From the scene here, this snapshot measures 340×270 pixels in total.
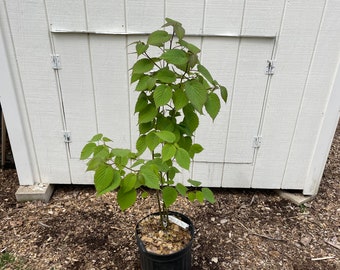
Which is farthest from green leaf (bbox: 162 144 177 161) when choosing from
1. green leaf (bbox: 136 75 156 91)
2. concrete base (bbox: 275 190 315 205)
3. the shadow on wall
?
the shadow on wall

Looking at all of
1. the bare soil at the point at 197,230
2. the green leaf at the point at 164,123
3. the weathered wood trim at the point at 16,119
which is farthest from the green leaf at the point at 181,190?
the weathered wood trim at the point at 16,119

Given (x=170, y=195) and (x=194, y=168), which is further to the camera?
(x=194, y=168)

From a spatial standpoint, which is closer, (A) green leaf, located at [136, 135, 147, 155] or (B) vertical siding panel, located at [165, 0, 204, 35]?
(A) green leaf, located at [136, 135, 147, 155]

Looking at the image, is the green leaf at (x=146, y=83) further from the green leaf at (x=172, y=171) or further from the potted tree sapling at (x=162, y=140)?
the green leaf at (x=172, y=171)

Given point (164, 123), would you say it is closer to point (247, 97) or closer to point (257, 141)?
point (247, 97)

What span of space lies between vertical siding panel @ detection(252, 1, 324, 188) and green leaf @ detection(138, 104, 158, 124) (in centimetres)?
101

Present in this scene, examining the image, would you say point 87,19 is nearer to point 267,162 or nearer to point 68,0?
point 68,0

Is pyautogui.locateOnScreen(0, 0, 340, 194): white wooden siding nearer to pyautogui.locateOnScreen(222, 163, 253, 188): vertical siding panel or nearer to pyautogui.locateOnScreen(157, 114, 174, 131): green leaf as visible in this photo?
pyautogui.locateOnScreen(222, 163, 253, 188): vertical siding panel

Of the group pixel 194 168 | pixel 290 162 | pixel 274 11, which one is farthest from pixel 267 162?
pixel 274 11

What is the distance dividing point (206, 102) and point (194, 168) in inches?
43.5

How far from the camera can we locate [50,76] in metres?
1.76

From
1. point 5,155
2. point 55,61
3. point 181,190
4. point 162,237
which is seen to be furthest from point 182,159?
point 5,155

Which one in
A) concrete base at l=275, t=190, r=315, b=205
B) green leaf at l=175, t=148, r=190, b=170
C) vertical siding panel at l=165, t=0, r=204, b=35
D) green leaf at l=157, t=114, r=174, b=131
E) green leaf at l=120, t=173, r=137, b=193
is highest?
vertical siding panel at l=165, t=0, r=204, b=35

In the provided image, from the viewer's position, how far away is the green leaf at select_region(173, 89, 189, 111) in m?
1.00
